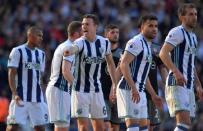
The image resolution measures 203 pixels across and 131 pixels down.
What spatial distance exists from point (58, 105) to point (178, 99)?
2.55 meters

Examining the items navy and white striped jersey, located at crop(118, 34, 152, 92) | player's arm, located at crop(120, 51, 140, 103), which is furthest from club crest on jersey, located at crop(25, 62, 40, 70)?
player's arm, located at crop(120, 51, 140, 103)

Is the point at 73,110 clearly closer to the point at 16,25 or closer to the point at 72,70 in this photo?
the point at 72,70

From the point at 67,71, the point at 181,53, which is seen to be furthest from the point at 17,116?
the point at 181,53

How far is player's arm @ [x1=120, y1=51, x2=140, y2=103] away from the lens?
565 inches

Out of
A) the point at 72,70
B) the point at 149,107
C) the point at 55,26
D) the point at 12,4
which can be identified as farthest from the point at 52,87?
the point at 12,4

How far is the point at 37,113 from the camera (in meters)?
16.2

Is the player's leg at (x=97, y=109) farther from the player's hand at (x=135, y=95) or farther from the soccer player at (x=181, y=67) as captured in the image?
the soccer player at (x=181, y=67)

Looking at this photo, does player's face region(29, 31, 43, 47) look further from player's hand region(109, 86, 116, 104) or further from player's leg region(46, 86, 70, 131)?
player's hand region(109, 86, 116, 104)

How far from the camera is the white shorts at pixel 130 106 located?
1462 cm

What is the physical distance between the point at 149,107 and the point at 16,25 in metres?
10.4

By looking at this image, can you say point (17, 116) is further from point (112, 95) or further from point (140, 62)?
point (140, 62)

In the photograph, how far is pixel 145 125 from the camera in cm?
1470

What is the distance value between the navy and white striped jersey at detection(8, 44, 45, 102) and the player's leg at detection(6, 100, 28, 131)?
0.18m

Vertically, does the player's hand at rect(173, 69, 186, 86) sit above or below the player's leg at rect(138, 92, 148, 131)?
above
